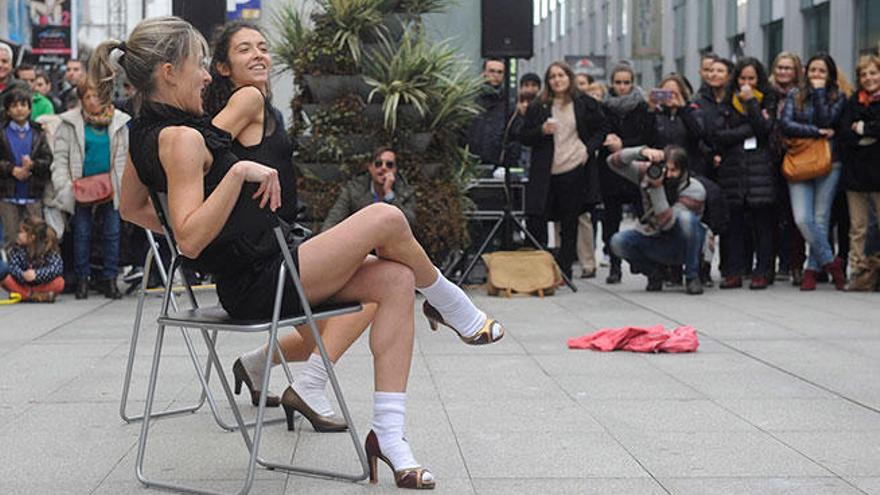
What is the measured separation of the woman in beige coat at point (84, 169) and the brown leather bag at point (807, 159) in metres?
5.49

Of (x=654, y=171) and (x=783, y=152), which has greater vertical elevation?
(x=783, y=152)

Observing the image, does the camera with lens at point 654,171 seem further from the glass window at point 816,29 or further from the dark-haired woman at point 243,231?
the glass window at point 816,29

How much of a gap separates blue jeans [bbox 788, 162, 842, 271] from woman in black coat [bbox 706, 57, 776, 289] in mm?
233

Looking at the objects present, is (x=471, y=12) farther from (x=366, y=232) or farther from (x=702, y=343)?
(x=366, y=232)

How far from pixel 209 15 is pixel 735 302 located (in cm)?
552

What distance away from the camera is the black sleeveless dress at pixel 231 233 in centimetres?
456

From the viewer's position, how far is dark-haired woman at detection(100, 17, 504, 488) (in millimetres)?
4426

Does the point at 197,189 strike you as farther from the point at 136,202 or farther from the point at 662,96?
the point at 662,96

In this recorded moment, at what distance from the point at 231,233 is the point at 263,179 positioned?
0.82ft

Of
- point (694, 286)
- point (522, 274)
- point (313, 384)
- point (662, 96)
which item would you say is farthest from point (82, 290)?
point (313, 384)

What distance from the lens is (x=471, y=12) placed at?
57.3ft

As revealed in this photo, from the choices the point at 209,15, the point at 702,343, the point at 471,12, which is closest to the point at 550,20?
the point at 471,12

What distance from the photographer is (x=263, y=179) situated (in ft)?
14.5

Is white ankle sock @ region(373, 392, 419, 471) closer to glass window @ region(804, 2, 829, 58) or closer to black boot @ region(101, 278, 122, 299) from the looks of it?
black boot @ region(101, 278, 122, 299)
